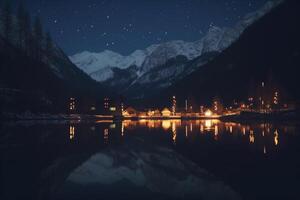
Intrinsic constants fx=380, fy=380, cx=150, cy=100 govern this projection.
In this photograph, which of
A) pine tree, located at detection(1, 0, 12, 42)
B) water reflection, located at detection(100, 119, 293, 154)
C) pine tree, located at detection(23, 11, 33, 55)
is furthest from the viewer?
pine tree, located at detection(23, 11, 33, 55)

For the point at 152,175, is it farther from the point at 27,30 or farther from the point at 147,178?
the point at 27,30

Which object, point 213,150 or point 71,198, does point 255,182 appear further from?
point 213,150

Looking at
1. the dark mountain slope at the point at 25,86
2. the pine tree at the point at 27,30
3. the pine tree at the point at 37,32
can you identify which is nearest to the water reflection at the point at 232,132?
the dark mountain slope at the point at 25,86

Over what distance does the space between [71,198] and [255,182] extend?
807cm

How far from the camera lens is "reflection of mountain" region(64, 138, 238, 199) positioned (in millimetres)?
15617

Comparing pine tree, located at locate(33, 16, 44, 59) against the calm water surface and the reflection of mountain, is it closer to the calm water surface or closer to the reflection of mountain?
the calm water surface

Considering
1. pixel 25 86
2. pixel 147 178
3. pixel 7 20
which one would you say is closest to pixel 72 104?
pixel 25 86

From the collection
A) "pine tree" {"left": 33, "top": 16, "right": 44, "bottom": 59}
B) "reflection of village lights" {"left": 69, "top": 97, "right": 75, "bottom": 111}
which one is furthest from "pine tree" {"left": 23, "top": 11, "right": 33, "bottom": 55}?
"reflection of village lights" {"left": 69, "top": 97, "right": 75, "bottom": 111}

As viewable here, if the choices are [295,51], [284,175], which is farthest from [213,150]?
[295,51]

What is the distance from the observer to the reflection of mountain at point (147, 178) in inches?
615

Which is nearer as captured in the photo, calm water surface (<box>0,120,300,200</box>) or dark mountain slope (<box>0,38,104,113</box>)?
calm water surface (<box>0,120,300,200</box>)

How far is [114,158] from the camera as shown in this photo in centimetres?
2689

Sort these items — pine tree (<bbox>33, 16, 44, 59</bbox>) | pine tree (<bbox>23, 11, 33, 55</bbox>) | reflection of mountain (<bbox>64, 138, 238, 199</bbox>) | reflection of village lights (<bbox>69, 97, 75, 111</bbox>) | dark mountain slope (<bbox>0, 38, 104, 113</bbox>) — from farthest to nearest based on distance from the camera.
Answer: pine tree (<bbox>33, 16, 44, 59</bbox>), reflection of village lights (<bbox>69, 97, 75, 111</bbox>), pine tree (<bbox>23, 11, 33, 55</bbox>), dark mountain slope (<bbox>0, 38, 104, 113</bbox>), reflection of mountain (<bbox>64, 138, 238, 199</bbox>)

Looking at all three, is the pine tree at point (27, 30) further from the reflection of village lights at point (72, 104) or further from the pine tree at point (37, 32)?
the reflection of village lights at point (72, 104)
